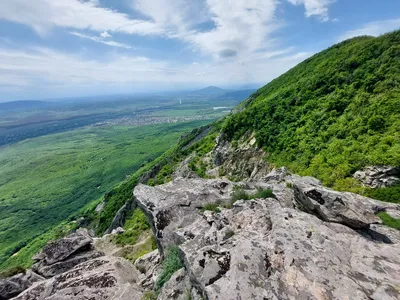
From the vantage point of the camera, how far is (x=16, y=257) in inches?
2926

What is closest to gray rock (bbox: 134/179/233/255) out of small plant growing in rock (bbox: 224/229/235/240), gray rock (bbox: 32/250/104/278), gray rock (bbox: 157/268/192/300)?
gray rock (bbox: 157/268/192/300)

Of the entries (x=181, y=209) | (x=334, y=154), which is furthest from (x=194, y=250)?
(x=334, y=154)

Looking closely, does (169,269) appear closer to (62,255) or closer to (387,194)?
(62,255)

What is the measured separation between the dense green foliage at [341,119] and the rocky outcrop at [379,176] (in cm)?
57

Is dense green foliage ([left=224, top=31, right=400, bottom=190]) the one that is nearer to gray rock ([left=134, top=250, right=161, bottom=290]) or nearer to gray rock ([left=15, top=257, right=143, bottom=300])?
gray rock ([left=134, top=250, right=161, bottom=290])

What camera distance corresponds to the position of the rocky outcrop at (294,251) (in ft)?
26.2

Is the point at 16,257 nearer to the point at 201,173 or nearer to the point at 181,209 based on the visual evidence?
the point at 201,173

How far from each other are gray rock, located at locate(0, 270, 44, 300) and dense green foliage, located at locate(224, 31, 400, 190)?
2501 cm

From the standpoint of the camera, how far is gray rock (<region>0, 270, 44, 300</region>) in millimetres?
15336

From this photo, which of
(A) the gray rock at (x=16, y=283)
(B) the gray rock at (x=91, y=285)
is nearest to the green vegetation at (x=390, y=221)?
(B) the gray rock at (x=91, y=285)

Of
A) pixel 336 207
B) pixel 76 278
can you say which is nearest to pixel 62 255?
pixel 76 278

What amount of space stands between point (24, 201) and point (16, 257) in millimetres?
64766

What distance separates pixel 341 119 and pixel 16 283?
34.3 m

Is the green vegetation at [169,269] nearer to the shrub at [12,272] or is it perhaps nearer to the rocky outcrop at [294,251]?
the rocky outcrop at [294,251]
